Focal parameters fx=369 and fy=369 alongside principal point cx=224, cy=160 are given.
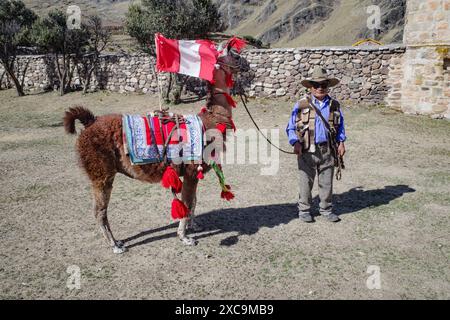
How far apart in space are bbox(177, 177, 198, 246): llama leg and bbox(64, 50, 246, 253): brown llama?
0.5 inches

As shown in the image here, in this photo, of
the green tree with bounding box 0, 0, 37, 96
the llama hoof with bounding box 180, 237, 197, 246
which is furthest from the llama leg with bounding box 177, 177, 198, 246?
the green tree with bounding box 0, 0, 37, 96

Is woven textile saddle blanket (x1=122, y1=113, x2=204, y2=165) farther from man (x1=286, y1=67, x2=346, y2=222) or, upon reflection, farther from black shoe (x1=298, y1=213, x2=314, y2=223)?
black shoe (x1=298, y1=213, x2=314, y2=223)

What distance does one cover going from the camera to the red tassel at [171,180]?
4.21 m

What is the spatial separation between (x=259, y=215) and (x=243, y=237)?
0.76 metres

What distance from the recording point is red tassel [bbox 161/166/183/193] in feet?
13.8

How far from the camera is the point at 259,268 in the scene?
4.16 m

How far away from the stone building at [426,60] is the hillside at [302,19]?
25888mm

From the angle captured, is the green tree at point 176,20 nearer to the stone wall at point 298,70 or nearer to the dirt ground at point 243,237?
the stone wall at point 298,70

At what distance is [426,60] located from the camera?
11.2 m

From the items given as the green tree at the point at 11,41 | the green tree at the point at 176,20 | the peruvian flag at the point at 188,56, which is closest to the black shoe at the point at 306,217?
the peruvian flag at the point at 188,56

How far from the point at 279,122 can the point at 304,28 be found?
41903 millimetres

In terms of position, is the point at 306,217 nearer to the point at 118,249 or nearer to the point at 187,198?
the point at 187,198
